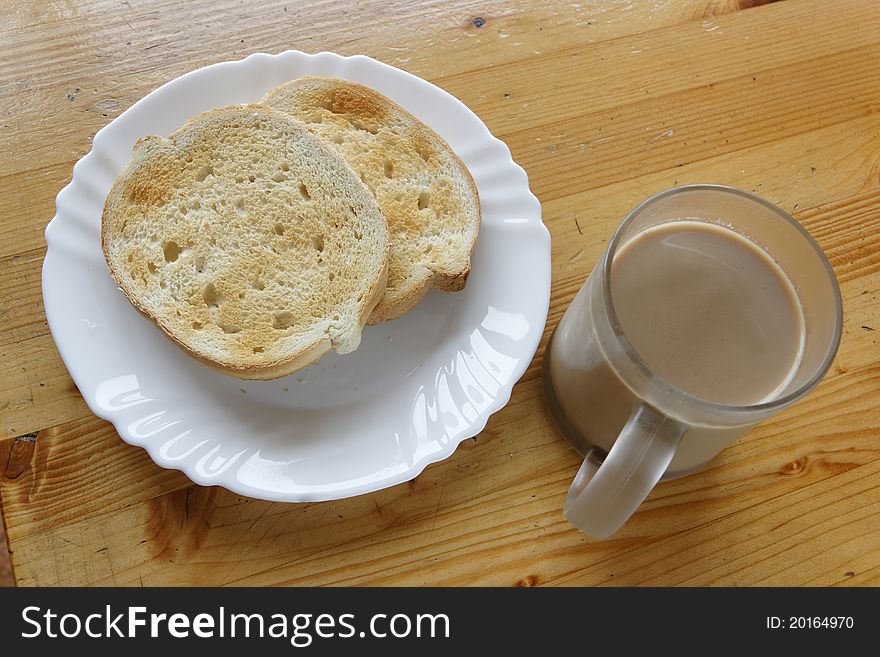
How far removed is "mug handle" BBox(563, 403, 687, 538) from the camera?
31.6 inches

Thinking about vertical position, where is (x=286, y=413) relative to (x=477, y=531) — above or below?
above

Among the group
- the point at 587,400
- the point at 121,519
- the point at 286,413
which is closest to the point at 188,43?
the point at 286,413

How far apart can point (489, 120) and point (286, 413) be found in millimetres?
579

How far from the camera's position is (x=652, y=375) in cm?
80

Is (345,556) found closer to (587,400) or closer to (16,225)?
(587,400)

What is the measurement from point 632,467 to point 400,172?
0.56 metres

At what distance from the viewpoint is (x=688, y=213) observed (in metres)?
0.94

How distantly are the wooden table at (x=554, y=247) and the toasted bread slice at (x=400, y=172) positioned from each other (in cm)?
17
